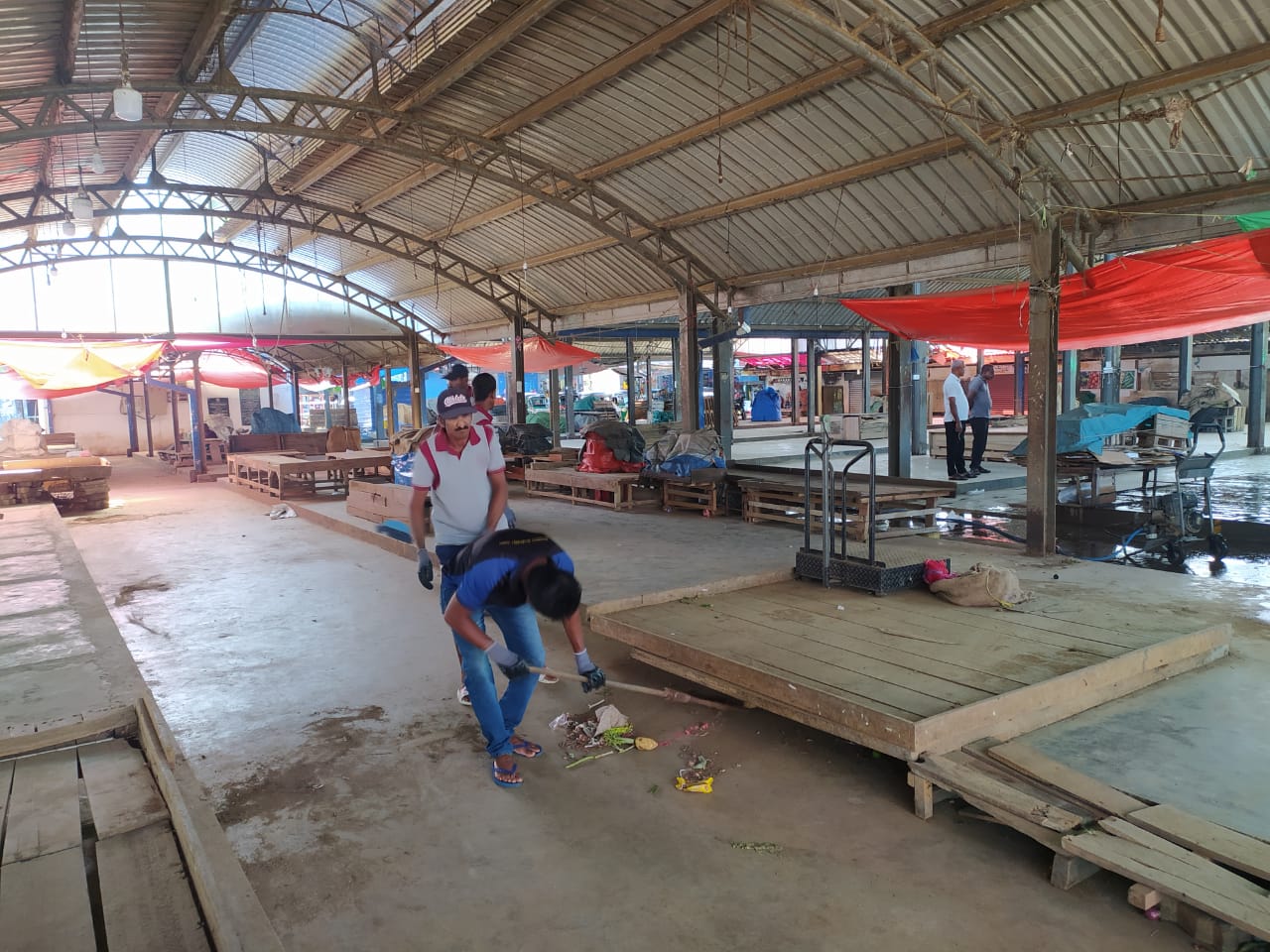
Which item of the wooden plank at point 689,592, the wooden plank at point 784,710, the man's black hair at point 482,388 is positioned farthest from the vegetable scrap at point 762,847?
the man's black hair at point 482,388

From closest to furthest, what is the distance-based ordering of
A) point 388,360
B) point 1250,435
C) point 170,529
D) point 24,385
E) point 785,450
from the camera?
point 170,529 → point 1250,435 → point 24,385 → point 785,450 → point 388,360

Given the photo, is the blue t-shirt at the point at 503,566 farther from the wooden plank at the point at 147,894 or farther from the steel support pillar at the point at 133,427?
the steel support pillar at the point at 133,427

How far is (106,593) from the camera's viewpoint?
7613mm

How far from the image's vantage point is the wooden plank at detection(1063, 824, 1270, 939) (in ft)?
7.70

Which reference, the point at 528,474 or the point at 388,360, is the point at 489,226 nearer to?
the point at 528,474

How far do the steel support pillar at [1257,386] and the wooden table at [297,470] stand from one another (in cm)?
1570

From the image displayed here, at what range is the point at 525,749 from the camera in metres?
3.96

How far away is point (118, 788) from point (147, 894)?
0.74 metres

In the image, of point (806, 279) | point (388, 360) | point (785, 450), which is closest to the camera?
point (806, 279)

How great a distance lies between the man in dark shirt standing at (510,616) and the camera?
316 centimetres

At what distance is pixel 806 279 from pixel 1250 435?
9955 mm

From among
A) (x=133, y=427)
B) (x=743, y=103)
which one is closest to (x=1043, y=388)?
(x=743, y=103)

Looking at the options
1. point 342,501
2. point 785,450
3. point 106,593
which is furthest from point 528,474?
point 785,450

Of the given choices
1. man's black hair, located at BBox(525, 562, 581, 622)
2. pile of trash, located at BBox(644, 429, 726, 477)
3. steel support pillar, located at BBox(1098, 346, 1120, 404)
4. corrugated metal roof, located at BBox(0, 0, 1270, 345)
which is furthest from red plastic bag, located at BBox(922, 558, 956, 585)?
steel support pillar, located at BBox(1098, 346, 1120, 404)
